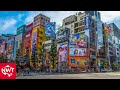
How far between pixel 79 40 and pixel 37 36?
1207mm

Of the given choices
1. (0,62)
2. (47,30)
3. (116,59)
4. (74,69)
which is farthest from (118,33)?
(0,62)

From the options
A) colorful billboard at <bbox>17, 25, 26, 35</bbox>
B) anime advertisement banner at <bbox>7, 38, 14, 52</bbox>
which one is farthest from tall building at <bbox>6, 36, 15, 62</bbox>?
colorful billboard at <bbox>17, 25, 26, 35</bbox>

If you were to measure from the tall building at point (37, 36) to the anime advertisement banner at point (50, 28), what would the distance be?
10 cm

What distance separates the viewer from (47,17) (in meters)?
5.00

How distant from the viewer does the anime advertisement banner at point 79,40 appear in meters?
5.04

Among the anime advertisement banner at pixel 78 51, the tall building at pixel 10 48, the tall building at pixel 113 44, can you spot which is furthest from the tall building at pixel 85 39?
the tall building at pixel 10 48

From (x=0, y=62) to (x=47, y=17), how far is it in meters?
1.75

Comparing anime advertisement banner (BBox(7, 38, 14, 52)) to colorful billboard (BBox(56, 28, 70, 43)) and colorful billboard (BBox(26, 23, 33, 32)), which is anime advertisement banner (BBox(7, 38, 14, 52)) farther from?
colorful billboard (BBox(56, 28, 70, 43))

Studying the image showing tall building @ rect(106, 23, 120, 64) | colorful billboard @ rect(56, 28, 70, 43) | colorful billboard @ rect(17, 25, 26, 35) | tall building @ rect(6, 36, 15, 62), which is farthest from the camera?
colorful billboard @ rect(56, 28, 70, 43)

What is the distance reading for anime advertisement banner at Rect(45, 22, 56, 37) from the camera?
5090 millimetres

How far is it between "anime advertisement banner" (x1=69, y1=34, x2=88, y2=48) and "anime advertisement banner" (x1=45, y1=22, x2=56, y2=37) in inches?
21.3

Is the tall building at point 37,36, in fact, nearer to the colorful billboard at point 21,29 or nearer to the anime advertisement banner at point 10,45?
the colorful billboard at point 21,29
